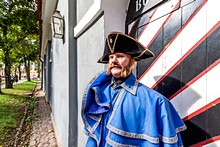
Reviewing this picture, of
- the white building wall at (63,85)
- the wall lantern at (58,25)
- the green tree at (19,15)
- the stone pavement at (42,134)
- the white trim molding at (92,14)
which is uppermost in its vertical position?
the green tree at (19,15)

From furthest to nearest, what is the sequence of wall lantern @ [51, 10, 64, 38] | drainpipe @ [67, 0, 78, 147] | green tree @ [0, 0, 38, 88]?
1. green tree @ [0, 0, 38, 88]
2. wall lantern @ [51, 10, 64, 38]
3. drainpipe @ [67, 0, 78, 147]

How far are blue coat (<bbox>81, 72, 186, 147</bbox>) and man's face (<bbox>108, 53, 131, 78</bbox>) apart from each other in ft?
0.27

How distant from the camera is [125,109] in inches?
44.8

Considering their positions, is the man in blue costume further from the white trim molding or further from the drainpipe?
the drainpipe

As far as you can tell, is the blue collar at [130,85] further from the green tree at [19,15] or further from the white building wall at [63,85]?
A: the green tree at [19,15]

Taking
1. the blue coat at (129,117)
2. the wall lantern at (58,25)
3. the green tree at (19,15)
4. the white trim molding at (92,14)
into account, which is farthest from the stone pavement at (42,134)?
the green tree at (19,15)

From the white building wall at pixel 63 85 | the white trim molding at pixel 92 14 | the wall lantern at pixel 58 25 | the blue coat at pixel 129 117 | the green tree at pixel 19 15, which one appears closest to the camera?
the blue coat at pixel 129 117

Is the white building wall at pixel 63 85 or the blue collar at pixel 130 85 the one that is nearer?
the blue collar at pixel 130 85

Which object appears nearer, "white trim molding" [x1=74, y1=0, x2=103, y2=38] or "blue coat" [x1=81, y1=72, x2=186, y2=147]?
"blue coat" [x1=81, y1=72, x2=186, y2=147]

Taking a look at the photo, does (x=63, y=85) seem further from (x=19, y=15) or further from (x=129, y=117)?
(x=19, y=15)

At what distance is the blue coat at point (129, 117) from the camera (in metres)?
1.02

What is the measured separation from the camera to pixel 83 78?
277 cm

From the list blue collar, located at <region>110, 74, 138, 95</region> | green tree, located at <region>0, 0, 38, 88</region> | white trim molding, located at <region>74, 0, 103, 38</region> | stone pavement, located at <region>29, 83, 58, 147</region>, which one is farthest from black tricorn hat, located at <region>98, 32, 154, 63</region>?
green tree, located at <region>0, 0, 38, 88</region>

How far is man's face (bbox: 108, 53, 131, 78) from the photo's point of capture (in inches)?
47.8
